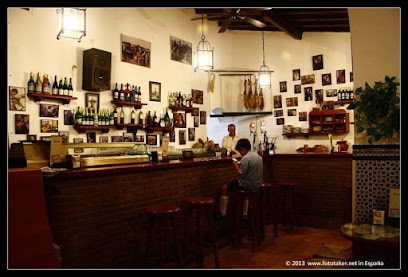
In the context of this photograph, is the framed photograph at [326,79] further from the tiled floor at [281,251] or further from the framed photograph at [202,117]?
the tiled floor at [281,251]

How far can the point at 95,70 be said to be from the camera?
5.48m

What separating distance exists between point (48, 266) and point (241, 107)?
6844mm

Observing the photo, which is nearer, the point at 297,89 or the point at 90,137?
the point at 90,137

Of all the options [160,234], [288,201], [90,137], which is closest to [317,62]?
[288,201]

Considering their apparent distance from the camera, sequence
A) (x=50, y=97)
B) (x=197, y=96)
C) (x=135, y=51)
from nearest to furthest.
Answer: (x=50, y=97)
(x=135, y=51)
(x=197, y=96)

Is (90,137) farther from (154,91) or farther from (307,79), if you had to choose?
(307,79)

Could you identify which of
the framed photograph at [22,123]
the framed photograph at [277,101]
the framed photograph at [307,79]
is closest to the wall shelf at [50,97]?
the framed photograph at [22,123]

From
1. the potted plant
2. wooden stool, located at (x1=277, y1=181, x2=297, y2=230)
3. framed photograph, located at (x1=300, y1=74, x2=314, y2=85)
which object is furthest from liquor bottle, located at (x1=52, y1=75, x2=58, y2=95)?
framed photograph, located at (x1=300, y1=74, x2=314, y2=85)

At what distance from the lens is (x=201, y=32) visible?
8.22 m

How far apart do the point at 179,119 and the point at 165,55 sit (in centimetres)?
134

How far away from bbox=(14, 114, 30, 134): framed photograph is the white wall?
0.18ft

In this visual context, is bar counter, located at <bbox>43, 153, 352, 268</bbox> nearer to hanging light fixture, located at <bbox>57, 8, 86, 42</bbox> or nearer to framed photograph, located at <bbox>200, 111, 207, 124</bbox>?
hanging light fixture, located at <bbox>57, 8, 86, 42</bbox>

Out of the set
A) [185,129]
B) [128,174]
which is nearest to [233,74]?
[185,129]

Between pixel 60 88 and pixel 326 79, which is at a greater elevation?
pixel 326 79
